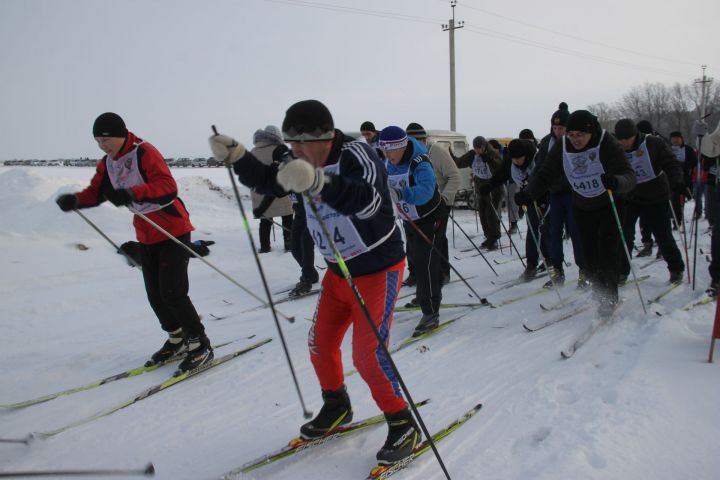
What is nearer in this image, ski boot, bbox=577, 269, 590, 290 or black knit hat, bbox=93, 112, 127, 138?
black knit hat, bbox=93, 112, 127, 138

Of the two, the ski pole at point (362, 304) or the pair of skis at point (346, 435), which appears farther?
the pair of skis at point (346, 435)

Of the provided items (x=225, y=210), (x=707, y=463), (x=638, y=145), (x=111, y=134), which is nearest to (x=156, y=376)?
(x=111, y=134)

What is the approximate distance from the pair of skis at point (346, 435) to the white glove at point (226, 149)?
157 cm

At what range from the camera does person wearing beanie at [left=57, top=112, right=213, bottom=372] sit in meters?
3.70

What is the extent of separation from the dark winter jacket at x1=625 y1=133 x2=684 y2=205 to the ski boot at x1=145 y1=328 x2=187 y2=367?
4922 millimetres

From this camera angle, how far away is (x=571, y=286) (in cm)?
588

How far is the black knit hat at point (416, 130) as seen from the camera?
638 cm

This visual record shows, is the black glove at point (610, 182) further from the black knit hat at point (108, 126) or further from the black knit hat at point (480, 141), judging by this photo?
the black knit hat at point (480, 141)

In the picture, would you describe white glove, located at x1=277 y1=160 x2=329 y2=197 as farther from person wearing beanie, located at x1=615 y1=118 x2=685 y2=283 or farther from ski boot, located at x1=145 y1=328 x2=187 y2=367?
person wearing beanie, located at x1=615 y1=118 x2=685 y2=283

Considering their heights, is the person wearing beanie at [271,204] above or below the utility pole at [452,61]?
below

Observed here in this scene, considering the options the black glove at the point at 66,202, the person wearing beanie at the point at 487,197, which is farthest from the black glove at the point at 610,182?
the person wearing beanie at the point at 487,197

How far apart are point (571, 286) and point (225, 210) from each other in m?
9.91

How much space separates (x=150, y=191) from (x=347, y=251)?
74.2 inches

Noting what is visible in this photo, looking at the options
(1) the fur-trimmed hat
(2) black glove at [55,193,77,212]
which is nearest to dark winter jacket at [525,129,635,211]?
(1) the fur-trimmed hat
